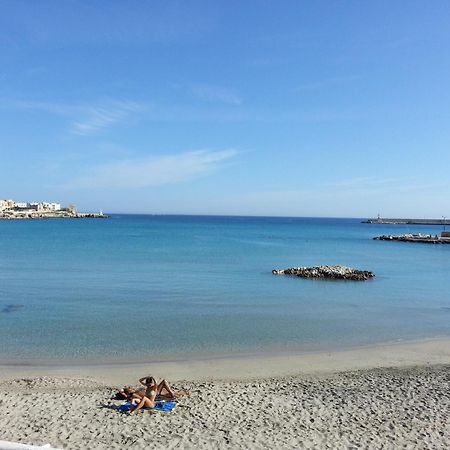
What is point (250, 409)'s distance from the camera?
376 inches

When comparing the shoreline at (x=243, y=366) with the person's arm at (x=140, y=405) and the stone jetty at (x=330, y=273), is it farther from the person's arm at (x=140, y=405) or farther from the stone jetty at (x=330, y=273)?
the stone jetty at (x=330, y=273)

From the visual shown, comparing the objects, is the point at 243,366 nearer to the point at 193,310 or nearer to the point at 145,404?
the point at 145,404

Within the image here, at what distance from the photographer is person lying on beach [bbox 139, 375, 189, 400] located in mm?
9648

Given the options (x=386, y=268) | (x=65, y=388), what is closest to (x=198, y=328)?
(x=65, y=388)

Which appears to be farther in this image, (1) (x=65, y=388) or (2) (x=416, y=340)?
(2) (x=416, y=340)

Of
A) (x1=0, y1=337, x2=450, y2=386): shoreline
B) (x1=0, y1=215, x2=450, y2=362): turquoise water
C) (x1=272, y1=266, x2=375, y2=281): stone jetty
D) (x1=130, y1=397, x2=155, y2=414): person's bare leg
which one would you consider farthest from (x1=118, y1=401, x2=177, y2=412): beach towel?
(x1=272, y1=266, x2=375, y2=281): stone jetty

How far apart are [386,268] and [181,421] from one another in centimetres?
3482

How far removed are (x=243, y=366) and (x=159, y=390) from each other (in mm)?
3585

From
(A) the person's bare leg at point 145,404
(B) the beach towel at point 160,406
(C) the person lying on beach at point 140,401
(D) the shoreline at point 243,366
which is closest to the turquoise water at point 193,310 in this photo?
(D) the shoreline at point 243,366

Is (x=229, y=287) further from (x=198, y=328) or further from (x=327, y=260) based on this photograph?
(x=327, y=260)

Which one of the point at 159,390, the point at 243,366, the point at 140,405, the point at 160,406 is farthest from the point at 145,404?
the point at 243,366

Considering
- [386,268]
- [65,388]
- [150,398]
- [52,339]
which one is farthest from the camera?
[386,268]

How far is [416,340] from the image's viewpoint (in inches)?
645

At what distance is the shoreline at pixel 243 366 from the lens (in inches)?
476
